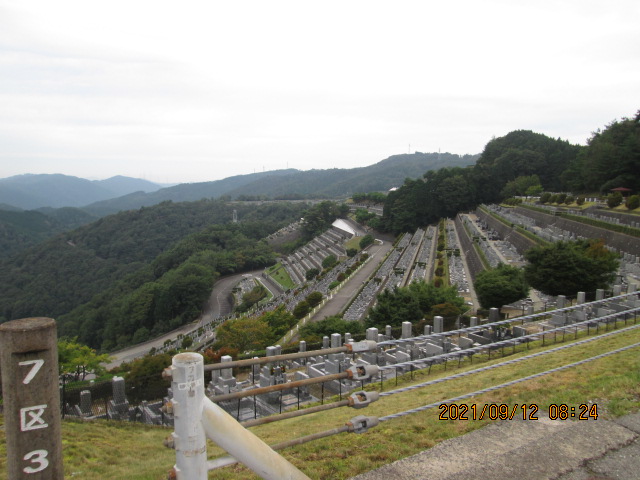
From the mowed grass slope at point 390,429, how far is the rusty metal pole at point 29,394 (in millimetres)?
1344

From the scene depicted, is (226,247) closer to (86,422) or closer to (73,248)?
(73,248)

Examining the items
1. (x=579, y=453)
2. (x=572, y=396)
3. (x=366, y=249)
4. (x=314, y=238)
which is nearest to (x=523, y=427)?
(x=579, y=453)

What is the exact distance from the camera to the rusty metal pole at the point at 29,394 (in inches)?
73.7

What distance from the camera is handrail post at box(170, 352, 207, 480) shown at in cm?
193

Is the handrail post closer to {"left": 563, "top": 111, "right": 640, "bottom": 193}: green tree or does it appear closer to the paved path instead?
the paved path

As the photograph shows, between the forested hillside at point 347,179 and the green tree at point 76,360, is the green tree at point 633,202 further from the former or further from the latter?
the forested hillside at point 347,179

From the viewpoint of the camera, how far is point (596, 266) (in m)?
13.8

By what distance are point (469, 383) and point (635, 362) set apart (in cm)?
173

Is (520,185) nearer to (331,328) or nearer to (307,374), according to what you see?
(331,328)

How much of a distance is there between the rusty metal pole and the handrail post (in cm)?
53

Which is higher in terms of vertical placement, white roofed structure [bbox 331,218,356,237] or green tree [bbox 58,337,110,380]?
white roofed structure [bbox 331,218,356,237]

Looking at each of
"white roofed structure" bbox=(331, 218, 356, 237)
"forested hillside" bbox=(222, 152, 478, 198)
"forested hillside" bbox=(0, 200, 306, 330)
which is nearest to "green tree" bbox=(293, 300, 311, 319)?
"white roofed structure" bbox=(331, 218, 356, 237)
